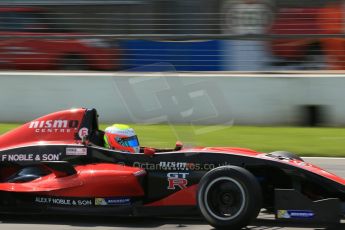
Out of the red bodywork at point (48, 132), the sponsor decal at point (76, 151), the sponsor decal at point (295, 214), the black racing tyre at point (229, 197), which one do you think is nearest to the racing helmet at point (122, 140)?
the sponsor decal at point (76, 151)

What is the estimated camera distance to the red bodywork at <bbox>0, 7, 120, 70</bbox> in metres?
13.6

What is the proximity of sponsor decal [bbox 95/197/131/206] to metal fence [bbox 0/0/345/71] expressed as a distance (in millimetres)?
7054

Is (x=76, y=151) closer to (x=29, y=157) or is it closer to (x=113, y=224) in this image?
(x=29, y=157)

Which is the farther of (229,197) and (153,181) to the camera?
(153,181)

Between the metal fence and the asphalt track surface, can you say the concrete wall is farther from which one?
the asphalt track surface

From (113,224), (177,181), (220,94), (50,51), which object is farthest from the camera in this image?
(50,51)

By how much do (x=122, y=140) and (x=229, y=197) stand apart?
1.27m

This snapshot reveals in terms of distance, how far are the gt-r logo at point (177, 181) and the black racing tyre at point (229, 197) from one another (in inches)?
12.0

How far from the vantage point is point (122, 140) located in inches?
247

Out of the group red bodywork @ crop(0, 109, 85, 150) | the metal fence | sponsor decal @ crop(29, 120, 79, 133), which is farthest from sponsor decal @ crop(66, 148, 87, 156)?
the metal fence

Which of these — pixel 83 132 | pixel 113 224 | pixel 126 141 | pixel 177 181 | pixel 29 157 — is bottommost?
pixel 113 224

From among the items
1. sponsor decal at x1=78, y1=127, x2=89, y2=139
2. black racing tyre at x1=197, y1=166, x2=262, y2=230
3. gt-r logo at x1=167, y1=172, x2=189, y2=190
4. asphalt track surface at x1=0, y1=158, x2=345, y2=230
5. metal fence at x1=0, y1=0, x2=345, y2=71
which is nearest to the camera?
black racing tyre at x1=197, y1=166, x2=262, y2=230

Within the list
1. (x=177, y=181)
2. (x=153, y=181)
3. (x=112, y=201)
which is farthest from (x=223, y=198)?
(x=112, y=201)

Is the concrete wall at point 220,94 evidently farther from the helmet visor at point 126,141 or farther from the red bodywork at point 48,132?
the helmet visor at point 126,141
